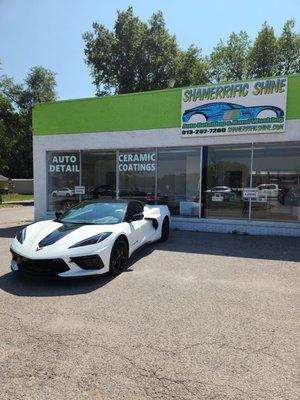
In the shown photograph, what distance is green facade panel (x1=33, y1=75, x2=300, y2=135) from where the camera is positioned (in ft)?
39.2

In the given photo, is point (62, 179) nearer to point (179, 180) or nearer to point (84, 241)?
point (179, 180)

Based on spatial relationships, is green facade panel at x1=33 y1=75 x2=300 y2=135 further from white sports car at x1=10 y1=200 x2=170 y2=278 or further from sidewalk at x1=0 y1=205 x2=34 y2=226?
white sports car at x1=10 y1=200 x2=170 y2=278

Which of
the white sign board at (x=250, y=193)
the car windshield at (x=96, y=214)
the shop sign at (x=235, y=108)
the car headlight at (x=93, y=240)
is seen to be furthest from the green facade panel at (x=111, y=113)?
the car headlight at (x=93, y=240)

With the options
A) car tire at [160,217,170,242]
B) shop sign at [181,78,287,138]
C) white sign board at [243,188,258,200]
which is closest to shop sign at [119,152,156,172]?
shop sign at [181,78,287,138]

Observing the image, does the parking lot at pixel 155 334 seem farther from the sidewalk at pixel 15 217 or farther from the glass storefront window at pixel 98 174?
the sidewalk at pixel 15 217

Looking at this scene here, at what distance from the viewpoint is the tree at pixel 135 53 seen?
36750mm

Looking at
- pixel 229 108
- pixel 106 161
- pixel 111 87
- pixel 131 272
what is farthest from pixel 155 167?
pixel 111 87

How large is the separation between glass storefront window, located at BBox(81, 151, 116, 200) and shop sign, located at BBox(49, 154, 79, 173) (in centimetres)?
33

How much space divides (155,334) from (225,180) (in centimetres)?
840

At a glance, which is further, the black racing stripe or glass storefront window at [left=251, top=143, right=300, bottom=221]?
glass storefront window at [left=251, top=143, right=300, bottom=221]

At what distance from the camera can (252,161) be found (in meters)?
11.3

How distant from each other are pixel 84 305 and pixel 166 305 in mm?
1107

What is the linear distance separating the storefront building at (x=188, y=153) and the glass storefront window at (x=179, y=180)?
1.4 inches

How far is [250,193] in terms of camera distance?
37.5ft
